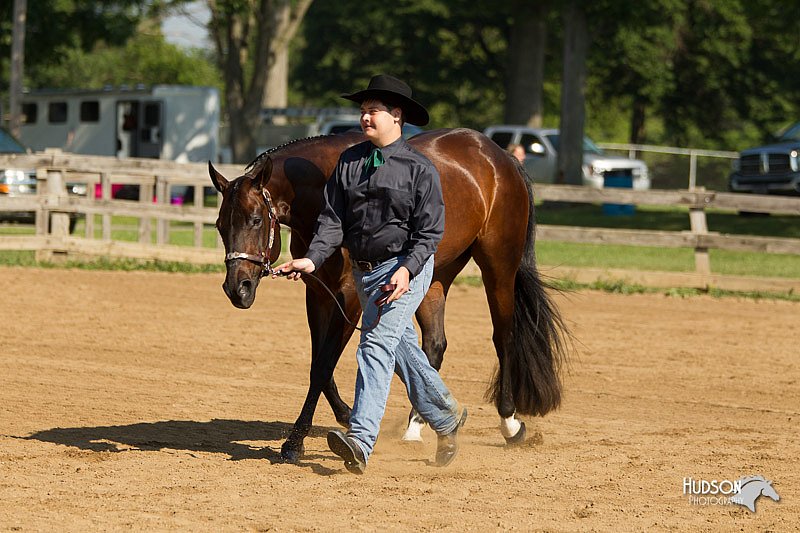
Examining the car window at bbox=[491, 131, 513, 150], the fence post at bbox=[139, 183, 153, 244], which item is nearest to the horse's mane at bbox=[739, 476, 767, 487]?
the fence post at bbox=[139, 183, 153, 244]

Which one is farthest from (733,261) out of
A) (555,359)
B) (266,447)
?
(266,447)

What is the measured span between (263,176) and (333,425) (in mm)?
2036

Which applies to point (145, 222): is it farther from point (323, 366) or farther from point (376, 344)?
point (376, 344)

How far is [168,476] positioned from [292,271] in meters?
1.15

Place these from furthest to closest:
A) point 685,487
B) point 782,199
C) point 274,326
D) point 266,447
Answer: point 782,199, point 274,326, point 266,447, point 685,487

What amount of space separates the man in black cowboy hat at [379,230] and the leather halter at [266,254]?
16 centimetres

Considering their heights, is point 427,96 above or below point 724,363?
above

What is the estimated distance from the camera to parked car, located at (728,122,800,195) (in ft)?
78.7

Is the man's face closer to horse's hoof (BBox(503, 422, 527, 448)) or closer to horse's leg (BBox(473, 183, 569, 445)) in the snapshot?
horse's leg (BBox(473, 183, 569, 445))

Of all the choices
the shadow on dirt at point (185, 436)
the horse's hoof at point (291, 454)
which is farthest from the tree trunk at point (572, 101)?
the horse's hoof at point (291, 454)

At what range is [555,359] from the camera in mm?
7371

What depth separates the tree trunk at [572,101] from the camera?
28.4 meters

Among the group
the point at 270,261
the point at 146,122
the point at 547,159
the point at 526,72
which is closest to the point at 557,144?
the point at 547,159

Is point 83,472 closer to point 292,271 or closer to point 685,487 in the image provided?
point 292,271
